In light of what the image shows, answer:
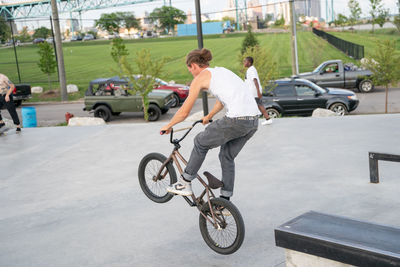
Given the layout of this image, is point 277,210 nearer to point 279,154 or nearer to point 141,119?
point 279,154

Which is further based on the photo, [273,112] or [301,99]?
[301,99]

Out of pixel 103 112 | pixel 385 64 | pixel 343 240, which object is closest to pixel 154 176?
pixel 343 240

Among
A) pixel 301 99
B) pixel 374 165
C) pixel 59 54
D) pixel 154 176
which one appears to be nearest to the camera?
pixel 154 176

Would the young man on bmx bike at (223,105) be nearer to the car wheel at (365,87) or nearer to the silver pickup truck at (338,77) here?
the silver pickup truck at (338,77)

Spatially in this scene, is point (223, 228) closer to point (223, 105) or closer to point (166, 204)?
point (223, 105)

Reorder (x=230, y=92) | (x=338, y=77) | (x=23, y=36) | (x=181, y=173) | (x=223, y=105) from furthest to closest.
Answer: (x=23, y=36) < (x=338, y=77) < (x=181, y=173) < (x=223, y=105) < (x=230, y=92)

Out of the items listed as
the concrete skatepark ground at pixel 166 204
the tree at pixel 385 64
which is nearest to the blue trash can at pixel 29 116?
the concrete skatepark ground at pixel 166 204

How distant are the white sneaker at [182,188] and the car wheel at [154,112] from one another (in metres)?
13.7

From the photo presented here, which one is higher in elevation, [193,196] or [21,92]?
[21,92]

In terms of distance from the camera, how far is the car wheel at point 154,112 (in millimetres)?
18531

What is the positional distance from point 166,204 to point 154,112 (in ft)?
42.2

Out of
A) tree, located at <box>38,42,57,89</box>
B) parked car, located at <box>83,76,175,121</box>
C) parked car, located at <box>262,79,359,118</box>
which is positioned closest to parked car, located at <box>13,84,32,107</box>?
tree, located at <box>38,42,57,89</box>

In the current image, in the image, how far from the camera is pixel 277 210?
549 centimetres

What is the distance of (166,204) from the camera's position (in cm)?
598
